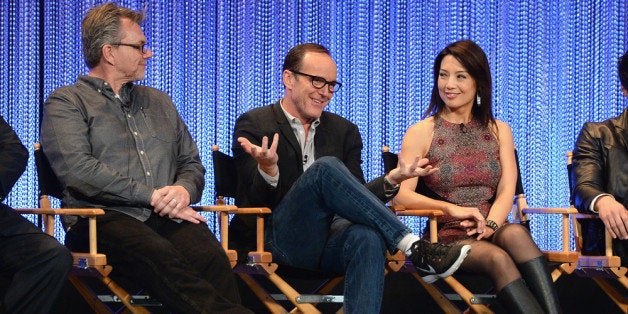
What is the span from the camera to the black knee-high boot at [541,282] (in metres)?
3.45

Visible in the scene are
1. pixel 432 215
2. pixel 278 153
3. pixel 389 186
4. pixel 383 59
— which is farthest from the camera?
pixel 383 59

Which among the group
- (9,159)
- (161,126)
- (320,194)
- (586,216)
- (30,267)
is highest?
(161,126)

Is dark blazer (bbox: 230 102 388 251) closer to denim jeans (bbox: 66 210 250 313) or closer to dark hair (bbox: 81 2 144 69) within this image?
denim jeans (bbox: 66 210 250 313)

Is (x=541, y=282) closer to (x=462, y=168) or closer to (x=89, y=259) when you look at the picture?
(x=462, y=168)

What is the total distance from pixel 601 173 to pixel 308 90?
1.25 meters

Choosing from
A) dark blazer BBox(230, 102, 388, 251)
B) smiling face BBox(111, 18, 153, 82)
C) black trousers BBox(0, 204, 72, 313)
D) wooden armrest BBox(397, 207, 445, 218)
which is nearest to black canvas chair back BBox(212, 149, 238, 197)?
dark blazer BBox(230, 102, 388, 251)

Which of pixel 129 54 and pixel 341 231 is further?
pixel 129 54

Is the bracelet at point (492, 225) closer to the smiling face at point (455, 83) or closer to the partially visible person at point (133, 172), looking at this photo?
the smiling face at point (455, 83)

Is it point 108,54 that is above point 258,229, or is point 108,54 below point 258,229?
above

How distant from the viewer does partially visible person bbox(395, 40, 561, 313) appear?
3.80 meters

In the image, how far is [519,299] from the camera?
3389mm

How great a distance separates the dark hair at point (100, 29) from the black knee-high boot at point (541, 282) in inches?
68.0

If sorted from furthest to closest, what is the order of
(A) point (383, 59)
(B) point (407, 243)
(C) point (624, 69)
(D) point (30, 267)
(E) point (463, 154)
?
1. (A) point (383, 59)
2. (C) point (624, 69)
3. (E) point (463, 154)
4. (B) point (407, 243)
5. (D) point (30, 267)

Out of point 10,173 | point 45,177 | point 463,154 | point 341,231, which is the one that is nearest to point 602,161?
point 463,154
